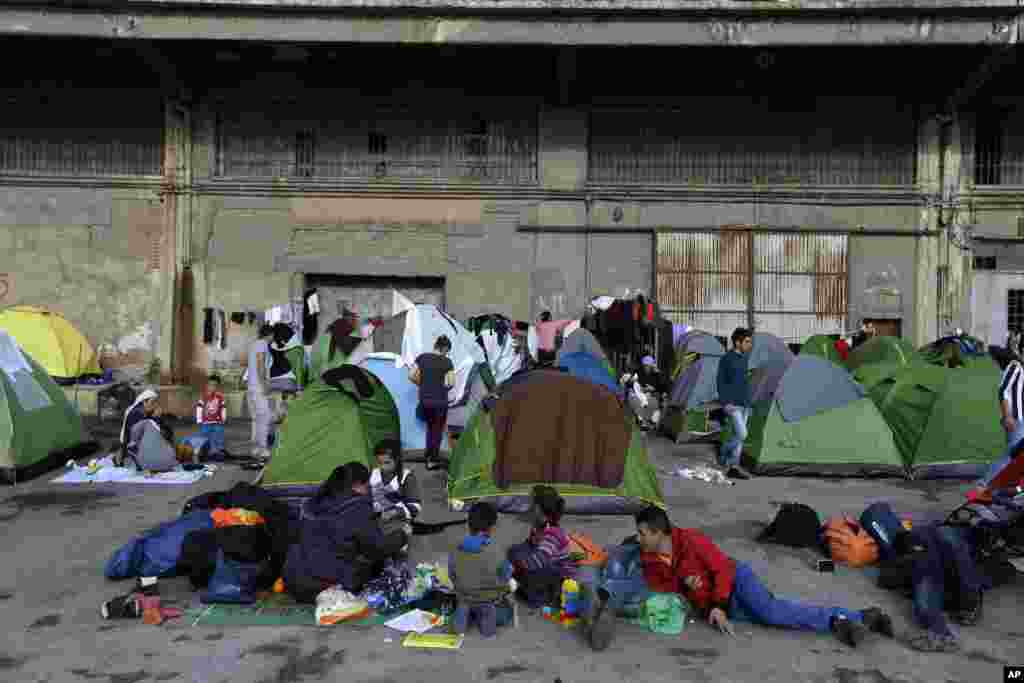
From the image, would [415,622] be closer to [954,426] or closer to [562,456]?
[562,456]

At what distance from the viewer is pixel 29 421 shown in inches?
397

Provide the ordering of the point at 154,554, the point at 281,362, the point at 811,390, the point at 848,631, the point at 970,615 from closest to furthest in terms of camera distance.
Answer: the point at 848,631 < the point at 970,615 < the point at 154,554 < the point at 811,390 < the point at 281,362

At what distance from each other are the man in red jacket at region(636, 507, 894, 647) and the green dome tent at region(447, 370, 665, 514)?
2.39m

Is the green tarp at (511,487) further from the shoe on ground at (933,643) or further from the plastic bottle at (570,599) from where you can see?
the shoe on ground at (933,643)

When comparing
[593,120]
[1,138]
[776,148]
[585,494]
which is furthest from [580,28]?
[1,138]

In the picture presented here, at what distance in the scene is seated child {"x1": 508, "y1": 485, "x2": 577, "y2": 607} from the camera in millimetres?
6000

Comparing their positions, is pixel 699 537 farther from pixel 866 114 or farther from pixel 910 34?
pixel 866 114

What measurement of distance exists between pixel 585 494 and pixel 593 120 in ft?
32.0

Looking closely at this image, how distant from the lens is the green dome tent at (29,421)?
9727mm

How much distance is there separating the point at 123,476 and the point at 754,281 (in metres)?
10.9

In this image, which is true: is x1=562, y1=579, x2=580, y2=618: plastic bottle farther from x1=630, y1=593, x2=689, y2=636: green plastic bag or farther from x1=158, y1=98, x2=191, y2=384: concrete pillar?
x1=158, y1=98, x2=191, y2=384: concrete pillar

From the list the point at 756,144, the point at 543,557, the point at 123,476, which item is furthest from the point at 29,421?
the point at 756,144

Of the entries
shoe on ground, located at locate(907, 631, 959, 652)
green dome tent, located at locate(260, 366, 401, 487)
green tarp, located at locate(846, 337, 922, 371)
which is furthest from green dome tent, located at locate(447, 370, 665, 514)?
green tarp, located at locate(846, 337, 922, 371)

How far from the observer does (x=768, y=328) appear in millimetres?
16125
